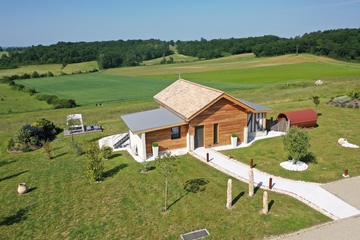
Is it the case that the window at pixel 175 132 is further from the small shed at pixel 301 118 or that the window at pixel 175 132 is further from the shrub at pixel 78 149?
the small shed at pixel 301 118

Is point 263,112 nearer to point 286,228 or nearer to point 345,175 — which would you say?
point 345,175

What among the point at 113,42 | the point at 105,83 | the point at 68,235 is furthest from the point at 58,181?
the point at 113,42

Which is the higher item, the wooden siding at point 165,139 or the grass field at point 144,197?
the wooden siding at point 165,139

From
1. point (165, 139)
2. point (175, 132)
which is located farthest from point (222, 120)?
point (165, 139)

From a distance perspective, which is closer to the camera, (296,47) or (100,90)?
(100,90)

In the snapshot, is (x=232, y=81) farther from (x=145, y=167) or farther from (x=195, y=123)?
(x=145, y=167)

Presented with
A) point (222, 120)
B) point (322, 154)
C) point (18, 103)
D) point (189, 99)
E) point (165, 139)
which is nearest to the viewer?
point (322, 154)

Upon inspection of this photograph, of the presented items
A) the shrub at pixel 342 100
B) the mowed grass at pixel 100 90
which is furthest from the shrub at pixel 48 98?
the shrub at pixel 342 100
